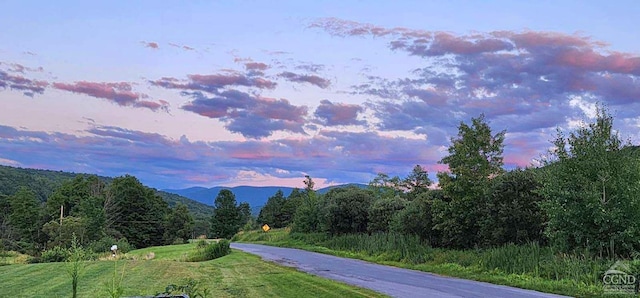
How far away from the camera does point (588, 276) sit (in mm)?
16109

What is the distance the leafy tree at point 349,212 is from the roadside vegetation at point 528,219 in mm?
6197

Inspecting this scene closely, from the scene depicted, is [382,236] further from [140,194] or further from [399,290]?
[140,194]

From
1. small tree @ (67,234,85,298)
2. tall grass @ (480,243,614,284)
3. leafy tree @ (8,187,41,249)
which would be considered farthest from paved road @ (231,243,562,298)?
leafy tree @ (8,187,41,249)

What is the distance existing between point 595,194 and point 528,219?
489 cm

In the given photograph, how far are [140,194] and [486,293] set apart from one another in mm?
73791

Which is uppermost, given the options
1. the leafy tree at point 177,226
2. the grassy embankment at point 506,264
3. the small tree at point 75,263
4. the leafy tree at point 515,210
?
the leafy tree at point 515,210

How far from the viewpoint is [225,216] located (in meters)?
99.4

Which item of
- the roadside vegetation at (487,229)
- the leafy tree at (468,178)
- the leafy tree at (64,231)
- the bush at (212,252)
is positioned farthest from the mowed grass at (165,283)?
the leafy tree at (64,231)

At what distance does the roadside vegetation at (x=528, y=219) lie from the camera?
17.5 metres

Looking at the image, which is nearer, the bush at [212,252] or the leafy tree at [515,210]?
the leafy tree at [515,210]

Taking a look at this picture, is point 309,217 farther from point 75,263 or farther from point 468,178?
point 75,263

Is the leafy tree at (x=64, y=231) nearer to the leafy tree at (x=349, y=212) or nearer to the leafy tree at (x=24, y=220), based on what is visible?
the leafy tree at (x=24, y=220)

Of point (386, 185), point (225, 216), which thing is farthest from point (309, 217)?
point (225, 216)

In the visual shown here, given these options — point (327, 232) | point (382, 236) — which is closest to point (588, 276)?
point (382, 236)
